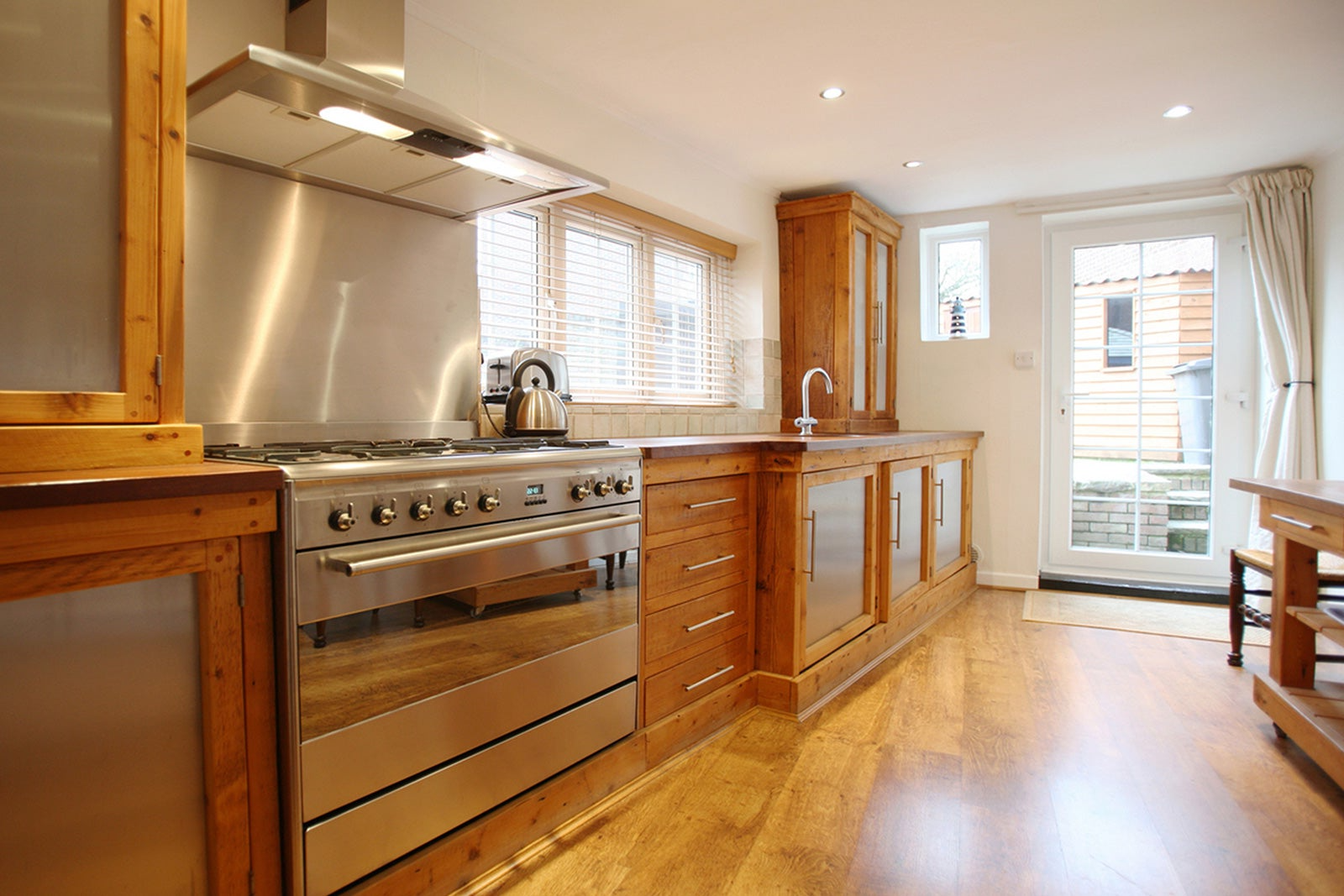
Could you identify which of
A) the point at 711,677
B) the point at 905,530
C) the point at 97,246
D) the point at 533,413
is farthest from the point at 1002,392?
the point at 97,246

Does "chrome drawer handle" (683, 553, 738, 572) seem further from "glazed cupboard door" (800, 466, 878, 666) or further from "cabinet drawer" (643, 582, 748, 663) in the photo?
"glazed cupboard door" (800, 466, 878, 666)

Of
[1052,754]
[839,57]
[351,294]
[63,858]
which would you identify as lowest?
[1052,754]

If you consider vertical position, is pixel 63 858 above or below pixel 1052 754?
above

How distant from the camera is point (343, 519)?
125 cm

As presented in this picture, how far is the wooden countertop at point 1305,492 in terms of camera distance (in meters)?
1.79

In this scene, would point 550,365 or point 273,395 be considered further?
point 550,365

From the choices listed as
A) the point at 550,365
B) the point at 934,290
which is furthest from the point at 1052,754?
the point at 934,290

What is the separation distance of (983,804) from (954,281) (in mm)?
3487

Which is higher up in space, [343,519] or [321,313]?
[321,313]

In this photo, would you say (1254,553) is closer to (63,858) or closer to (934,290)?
(934,290)

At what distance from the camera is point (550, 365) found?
2377 millimetres

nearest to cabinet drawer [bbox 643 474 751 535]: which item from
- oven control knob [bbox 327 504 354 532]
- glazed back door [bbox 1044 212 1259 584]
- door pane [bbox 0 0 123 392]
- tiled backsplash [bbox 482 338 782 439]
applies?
tiled backsplash [bbox 482 338 782 439]

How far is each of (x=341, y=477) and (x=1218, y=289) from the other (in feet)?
15.1

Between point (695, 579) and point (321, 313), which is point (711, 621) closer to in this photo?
point (695, 579)
